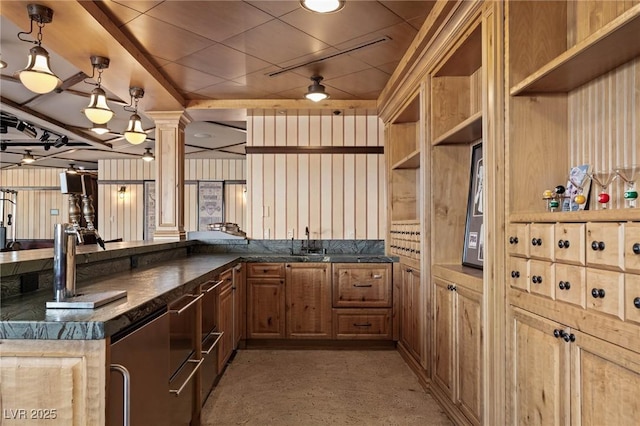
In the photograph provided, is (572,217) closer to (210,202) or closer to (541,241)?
(541,241)

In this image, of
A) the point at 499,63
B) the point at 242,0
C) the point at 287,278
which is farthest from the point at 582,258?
the point at 287,278

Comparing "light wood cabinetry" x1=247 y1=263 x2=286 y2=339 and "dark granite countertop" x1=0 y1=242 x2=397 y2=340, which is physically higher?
"dark granite countertop" x1=0 y1=242 x2=397 y2=340

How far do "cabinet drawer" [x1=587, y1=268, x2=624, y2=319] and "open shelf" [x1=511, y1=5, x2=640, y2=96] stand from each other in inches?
30.2

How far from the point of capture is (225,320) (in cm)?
323

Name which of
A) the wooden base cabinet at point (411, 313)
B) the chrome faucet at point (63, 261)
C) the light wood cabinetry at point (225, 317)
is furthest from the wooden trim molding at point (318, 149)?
the chrome faucet at point (63, 261)

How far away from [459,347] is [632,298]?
4.37 ft

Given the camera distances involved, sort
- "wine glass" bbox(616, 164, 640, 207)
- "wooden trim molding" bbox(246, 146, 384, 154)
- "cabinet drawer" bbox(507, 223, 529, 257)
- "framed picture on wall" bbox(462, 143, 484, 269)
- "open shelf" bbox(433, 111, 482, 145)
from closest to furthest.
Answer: "wine glass" bbox(616, 164, 640, 207)
"cabinet drawer" bbox(507, 223, 529, 257)
"open shelf" bbox(433, 111, 482, 145)
"framed picture on wall" bbox(462, 143, 484, 269)
"wooden trim molding" bbox(246, 146, 384, 154)

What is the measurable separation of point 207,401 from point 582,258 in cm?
244

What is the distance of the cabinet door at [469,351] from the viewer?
6.98ft

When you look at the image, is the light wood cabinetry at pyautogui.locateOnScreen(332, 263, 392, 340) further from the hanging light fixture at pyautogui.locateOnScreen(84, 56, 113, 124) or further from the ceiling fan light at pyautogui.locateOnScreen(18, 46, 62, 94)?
Result: the ceiling fan light at pyautogui.locateOnScreen(18, 46, 62, 94)

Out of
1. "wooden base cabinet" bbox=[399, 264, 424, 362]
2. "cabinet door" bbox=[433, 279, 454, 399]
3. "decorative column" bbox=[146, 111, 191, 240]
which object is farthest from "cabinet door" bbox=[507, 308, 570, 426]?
"decorative column" bbox=[146, 111, 191, 240]

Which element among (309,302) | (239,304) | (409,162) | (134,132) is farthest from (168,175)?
(409,162)

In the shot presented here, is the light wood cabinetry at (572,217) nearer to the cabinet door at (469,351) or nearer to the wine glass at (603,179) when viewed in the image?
the wine glass at (603,179)

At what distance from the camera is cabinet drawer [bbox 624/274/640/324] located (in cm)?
116
